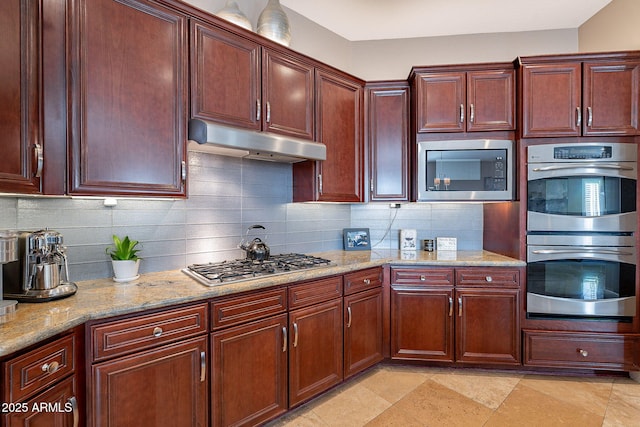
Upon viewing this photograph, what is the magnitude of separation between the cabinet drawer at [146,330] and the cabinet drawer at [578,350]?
8.01ft

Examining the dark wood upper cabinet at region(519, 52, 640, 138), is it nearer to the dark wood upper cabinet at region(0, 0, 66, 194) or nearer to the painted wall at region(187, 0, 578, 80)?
the painted wall at region(187, 0, 578, 80)

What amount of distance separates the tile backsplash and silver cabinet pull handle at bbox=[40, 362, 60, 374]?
738 mm

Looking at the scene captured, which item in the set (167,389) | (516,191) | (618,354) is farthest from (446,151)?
(167,389)

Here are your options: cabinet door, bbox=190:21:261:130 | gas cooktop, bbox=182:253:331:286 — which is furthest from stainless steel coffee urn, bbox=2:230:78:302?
cabinet door, bbox=190:21:261:130

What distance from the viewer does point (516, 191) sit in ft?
8.57

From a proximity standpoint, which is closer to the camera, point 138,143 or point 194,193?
point 138,143

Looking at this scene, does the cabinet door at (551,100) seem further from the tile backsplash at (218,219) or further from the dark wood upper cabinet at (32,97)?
the dark wood upper cabinet at (32,97)

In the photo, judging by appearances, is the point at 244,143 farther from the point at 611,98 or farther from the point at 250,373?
the point at 611,98

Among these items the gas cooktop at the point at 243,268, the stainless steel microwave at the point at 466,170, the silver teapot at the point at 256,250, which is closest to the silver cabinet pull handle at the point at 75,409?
the gas cooktop at the point at 243,268

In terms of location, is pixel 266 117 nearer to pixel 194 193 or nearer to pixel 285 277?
pixel 194 193

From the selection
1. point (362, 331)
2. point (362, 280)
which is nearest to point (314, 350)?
point (362, 331)

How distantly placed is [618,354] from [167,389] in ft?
10.2

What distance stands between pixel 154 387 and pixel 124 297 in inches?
17.0

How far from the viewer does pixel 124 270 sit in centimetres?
178
